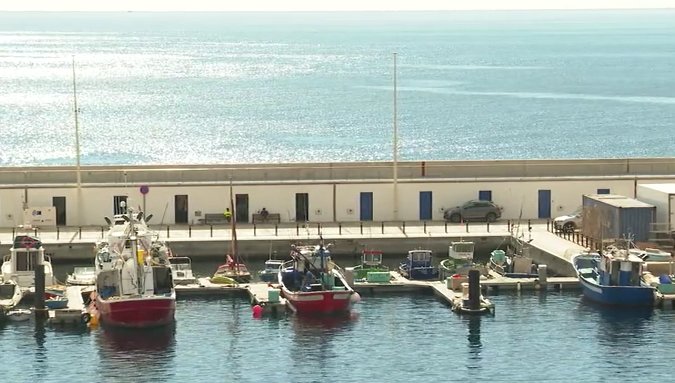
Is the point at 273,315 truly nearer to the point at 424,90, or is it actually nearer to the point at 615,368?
the point at 615,368

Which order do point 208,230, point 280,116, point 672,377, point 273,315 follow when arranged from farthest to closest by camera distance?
point 280,116 → point 208,230 → point 273,315 → point 672,377

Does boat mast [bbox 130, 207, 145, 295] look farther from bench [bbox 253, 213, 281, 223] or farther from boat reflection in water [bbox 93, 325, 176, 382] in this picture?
bench [bbox 253, 213, 281, 223]

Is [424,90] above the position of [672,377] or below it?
above

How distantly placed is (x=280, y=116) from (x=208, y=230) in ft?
299

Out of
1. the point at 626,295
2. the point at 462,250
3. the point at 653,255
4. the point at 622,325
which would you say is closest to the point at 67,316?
the point at 462,250

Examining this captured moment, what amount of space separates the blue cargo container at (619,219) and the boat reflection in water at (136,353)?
18939mm

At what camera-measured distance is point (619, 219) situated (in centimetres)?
6275

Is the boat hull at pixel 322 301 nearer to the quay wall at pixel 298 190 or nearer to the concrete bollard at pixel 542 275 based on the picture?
the concrete bollard at pixel 542 275

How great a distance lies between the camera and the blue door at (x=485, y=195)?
69000 millimetres

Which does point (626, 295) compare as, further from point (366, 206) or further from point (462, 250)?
point (366, 206)

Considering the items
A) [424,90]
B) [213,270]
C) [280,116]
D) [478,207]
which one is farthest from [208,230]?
[424,90]

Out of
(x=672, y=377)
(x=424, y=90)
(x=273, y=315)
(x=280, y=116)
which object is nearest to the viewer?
(x=672, y=377)

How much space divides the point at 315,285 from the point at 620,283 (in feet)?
35.0

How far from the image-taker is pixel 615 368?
49.1 m
